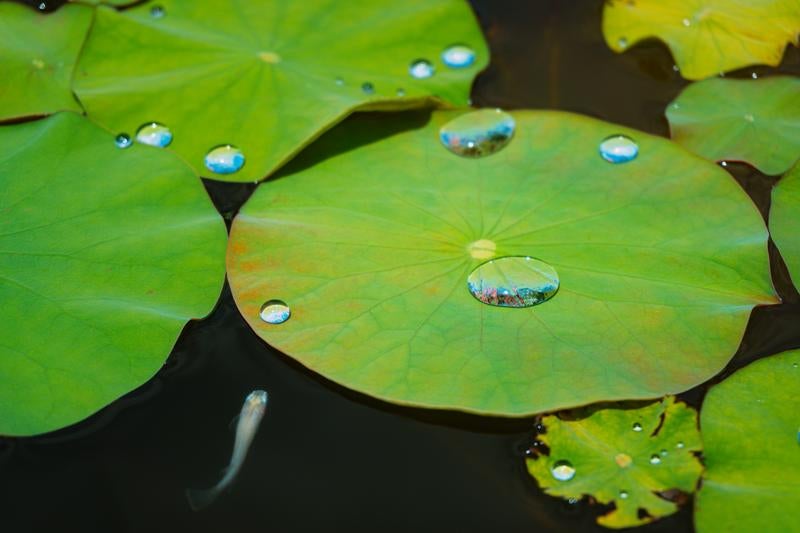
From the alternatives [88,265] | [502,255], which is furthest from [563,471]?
[88,265]

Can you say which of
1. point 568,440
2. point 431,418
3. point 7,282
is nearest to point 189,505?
point 431,418

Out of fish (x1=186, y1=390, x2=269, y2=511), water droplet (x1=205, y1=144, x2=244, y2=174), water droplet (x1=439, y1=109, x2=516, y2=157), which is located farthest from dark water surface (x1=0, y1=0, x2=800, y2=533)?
water droplet (x1=439, y1=109, x2=516, y2=157)

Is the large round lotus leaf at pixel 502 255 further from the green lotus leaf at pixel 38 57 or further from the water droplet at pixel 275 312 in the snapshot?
the green lotus leaf at pixel 38 57

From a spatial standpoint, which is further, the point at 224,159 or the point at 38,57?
the point at 38,57

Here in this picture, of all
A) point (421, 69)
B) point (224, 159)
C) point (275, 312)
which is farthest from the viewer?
point (421, 69)

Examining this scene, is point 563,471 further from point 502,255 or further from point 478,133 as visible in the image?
point 478,133

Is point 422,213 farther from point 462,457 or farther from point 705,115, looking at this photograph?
point 705,115

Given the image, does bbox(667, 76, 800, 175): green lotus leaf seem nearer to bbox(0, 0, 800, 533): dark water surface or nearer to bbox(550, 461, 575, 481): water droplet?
bbox(0, 0, 800, 533): dark water surface
